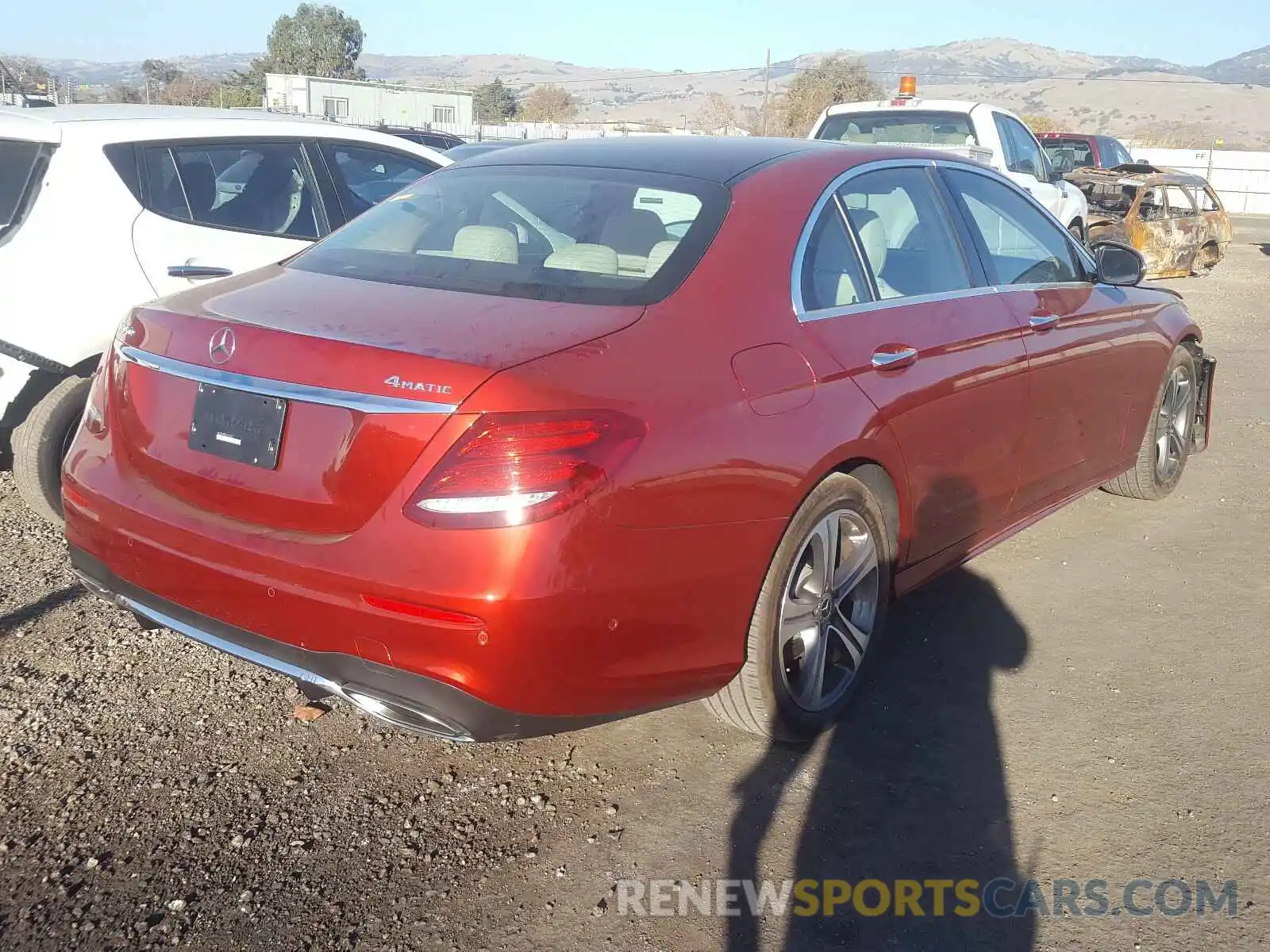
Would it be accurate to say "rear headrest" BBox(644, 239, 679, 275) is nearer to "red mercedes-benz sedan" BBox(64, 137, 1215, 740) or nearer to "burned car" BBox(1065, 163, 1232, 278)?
"red mercedes-benz sedan" BBox(64, 137, 1215, 740)

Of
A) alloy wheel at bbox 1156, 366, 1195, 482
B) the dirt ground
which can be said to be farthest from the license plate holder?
alloy wheel at bbox 1156, 366, 1195, 482

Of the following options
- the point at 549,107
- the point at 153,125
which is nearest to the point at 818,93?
the point at 549,107

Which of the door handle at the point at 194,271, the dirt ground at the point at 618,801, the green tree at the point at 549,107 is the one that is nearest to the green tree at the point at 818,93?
the green tree at the point at 549,107

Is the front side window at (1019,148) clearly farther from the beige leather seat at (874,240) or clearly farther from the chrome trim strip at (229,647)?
the chrome trim strip at (229,647)

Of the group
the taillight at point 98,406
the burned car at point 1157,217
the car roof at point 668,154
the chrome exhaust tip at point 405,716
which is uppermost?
the car roof at point 668,154

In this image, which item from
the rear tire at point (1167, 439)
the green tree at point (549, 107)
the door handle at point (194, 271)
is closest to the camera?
the door handle at point (194, 271)

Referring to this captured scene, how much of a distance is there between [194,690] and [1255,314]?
12809 millimetres

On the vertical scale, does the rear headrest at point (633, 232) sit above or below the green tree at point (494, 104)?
above

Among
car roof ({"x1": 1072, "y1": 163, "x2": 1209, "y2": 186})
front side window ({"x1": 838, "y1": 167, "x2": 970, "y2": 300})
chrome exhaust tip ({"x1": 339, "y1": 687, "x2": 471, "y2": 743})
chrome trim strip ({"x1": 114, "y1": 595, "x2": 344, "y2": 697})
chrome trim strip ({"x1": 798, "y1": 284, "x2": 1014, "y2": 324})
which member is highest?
front side window ({"x1": 838, "y1": 167, "x2": 970, "y2": 300})

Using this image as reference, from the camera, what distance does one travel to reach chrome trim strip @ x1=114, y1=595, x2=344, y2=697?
9.11ft

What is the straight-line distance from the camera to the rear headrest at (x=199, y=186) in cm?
514

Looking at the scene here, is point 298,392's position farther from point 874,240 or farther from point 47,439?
point 47,439

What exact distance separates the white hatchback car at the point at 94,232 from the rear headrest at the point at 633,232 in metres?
2.31

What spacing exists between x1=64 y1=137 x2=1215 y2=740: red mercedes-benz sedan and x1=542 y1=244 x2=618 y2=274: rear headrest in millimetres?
27
